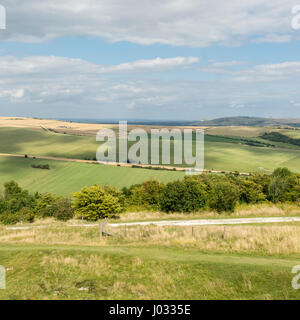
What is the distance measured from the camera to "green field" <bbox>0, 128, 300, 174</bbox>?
118m

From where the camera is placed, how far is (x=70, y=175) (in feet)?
318

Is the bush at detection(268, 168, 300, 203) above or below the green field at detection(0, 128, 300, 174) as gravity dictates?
below

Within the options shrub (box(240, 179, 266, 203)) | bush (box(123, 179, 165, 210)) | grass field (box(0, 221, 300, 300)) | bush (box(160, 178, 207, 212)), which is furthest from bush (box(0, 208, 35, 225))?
shrub (box(240, 179, 266, 203))

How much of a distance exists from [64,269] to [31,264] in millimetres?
2164

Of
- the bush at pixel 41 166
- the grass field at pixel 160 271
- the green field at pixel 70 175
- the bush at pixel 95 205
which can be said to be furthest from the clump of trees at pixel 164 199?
the bush at pixel 41 166

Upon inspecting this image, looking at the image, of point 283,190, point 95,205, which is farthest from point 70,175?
point 283,190

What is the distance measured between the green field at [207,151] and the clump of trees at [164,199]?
52.6 m

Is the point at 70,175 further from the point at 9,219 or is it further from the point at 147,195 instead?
the point at 9,219

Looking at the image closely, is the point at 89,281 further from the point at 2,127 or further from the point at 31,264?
the point at 2,127

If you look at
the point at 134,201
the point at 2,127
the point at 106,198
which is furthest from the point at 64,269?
the point at 2,127

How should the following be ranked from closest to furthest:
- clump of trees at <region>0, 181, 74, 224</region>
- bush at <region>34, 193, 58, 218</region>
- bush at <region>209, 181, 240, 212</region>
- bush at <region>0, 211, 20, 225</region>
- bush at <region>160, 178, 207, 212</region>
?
1. bush at <region>0, 211, 20, 225</region>
2. bush at <region>160, 178, 207, 212</region>
3. bush at <region>209, 181, 240, 212</region>
4. clump of trees at <region>0, 181, 74, 224</region>
5. bush at <region>34, 193, 58, 218</region>

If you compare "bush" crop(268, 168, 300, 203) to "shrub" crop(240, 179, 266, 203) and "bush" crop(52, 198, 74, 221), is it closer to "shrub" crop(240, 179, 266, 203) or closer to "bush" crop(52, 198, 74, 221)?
"shrub" crop(240, 179, 266, 203)

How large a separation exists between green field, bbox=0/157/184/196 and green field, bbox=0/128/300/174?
18417mm

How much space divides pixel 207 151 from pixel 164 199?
96.4m
